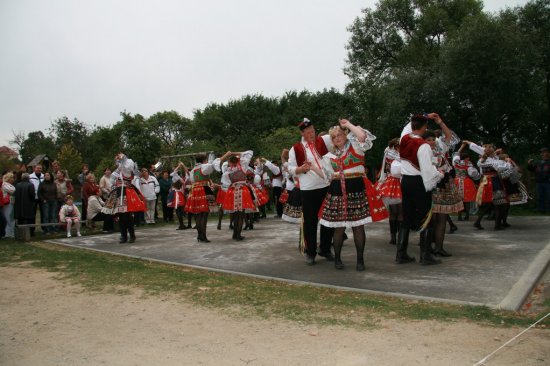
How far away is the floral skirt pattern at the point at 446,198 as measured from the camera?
295 inches

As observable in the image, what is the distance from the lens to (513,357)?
12.0ft

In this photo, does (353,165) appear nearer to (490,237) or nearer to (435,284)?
(435,284)

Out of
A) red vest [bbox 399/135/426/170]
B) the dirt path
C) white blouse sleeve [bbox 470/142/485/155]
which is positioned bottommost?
the dirt path

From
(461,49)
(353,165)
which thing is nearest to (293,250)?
(353,165)

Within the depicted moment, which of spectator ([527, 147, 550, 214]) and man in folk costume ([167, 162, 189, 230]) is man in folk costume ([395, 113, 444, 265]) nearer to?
man in folk costume ([167, 162, 189, 230])

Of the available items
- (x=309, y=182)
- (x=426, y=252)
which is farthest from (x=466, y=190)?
(x=309, y=182)

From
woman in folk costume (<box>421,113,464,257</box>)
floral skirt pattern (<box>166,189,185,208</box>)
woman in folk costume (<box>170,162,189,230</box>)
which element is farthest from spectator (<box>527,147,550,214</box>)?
floral skirt pattern (<box>166,189,185,208</box>)

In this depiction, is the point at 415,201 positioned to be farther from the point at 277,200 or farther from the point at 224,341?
the point at 277,200

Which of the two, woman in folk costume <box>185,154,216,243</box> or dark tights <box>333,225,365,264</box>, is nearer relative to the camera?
dark tights <box>333,225,365,264</box>

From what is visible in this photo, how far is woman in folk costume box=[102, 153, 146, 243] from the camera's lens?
10.7 meters

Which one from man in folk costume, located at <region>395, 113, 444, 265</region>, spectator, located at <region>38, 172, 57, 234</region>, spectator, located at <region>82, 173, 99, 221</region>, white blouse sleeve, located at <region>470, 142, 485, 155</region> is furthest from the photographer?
spectator, located at <region>82, 173, 99, 221</region>

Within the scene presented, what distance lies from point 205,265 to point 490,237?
5.75 meters

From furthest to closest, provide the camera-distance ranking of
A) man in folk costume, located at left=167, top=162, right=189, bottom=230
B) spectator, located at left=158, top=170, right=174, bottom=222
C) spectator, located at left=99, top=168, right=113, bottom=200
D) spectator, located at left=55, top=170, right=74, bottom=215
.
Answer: spectator, located at left=158, top=170, right=174, bottom=222
spectator, located at left=99, top=168, right=113, bottom=200
spectator, located at left=55, top=170, right=74, bottom=215
man in folk costume, located at left=167, top=162, right=189, bottom=230

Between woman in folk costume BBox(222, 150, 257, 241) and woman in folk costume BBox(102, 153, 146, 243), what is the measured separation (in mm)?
2071
